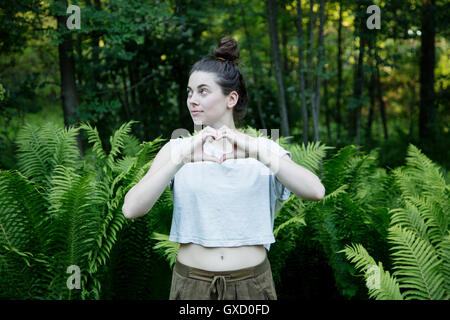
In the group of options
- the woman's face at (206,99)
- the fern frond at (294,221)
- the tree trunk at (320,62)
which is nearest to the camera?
the woman's face at (206,99)

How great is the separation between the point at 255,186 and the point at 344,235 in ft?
6.00

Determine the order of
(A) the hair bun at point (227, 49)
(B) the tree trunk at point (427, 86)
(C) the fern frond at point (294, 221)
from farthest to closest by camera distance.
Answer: (B) the tree trunk at point (427, 86) < (C) the fern frond at point (294, 221) < (A) the hair bun at point (227, 49)

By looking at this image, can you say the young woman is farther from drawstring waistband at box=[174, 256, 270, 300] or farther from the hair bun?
the hair bun

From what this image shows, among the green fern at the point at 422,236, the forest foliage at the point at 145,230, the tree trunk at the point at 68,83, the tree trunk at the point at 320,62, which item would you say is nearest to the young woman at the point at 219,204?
the forest foliage at the point at 145,230

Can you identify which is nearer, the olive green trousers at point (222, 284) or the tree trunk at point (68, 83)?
the olive green trousers at point (222, 284)

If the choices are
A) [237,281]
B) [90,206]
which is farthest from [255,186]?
[90,206]

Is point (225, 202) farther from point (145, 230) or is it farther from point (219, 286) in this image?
point (145, 230)

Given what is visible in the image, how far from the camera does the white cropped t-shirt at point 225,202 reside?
1.65 m

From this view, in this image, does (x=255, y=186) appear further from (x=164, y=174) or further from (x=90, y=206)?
(x=90, y=206)

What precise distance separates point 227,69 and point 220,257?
0.79 m

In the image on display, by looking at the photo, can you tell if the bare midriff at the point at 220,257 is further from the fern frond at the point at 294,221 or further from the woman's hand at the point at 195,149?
the fern frond at the point at 294,221

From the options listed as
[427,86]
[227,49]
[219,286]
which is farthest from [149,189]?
[427,86]

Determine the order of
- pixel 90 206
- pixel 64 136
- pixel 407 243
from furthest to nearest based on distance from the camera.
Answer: pixel 64 136 → pixel 90 206 → pixel 407 243

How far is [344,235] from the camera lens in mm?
3264
